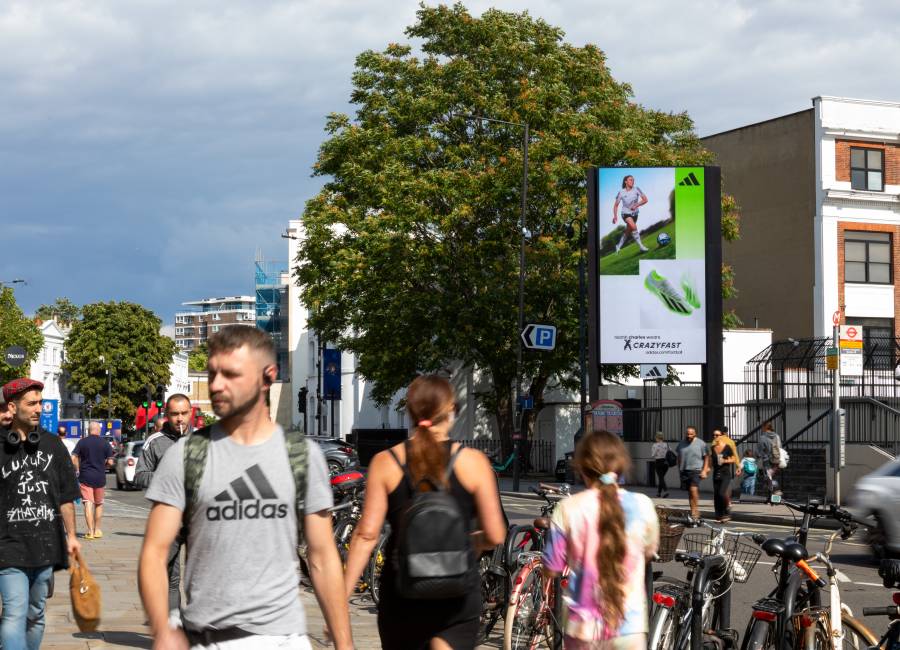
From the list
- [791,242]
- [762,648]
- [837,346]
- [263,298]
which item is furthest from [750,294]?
[263,298]

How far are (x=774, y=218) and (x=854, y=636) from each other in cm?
4626

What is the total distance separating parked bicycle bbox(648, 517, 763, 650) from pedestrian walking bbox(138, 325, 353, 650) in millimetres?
3308

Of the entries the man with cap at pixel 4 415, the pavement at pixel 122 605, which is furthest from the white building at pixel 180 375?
the man with cap at pixel 4 415

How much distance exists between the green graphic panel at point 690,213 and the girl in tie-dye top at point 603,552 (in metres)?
28.1

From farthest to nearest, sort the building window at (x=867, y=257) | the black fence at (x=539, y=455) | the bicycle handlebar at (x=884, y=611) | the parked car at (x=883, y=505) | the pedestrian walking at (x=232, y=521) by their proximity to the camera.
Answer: the building window at (x=867, y=257) → the black fence at (x=539, y=455) → the parked car at (x=883, y=505) → the bicycle handlebar at (x=884, y=611) → the pedestrian walking at (x=232, y=521)

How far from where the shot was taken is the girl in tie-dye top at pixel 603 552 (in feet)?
17.3

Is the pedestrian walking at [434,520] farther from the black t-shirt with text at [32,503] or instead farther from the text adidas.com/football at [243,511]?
the black t-shirt with text at [32,503]

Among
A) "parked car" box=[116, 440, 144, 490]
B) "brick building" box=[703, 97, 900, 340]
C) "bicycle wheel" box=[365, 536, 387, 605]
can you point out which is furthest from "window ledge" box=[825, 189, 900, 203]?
"bicycle wheel" box=[365, 536, 387, 605]

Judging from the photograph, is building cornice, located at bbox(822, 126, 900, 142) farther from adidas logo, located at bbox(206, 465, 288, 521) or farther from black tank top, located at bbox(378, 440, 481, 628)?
adidas logo, located at bbox(206, 465, 288, 521)

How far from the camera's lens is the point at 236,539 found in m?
3.95

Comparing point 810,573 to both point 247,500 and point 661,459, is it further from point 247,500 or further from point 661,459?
point 661,459

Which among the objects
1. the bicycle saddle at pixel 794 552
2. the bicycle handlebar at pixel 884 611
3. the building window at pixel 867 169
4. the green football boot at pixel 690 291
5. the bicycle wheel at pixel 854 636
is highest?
the building window at pixel 867 169

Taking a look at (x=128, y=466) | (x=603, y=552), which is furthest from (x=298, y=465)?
(x=128, y=466)

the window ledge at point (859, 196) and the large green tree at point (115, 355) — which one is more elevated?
the window ledge at point (859, 196)
